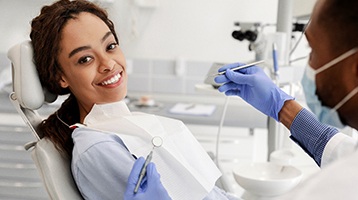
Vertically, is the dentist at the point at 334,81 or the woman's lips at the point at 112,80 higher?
the dentist at the point at 334,81

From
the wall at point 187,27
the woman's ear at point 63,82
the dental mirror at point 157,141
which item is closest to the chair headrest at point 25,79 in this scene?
the woman's ear at point 63,82

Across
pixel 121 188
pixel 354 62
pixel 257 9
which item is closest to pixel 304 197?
pixel 354 62

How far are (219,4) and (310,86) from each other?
7.34 ft

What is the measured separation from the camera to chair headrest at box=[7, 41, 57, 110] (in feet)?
4.17

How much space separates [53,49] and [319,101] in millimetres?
817

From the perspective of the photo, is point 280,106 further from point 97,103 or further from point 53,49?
point 53,49

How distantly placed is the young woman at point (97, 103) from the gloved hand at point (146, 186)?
12 centimetres

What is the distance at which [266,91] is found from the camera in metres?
1.51

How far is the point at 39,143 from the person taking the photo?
133 cm

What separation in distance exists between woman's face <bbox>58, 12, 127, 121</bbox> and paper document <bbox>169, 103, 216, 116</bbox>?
1295 mm

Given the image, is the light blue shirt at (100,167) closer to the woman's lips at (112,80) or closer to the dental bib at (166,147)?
the dental bib at (166,147)

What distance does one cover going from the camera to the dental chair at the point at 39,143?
126cm

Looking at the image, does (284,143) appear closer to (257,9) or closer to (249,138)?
(249,138)

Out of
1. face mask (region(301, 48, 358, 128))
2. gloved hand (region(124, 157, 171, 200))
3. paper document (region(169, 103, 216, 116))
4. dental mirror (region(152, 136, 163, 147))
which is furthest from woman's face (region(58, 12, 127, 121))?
paper document (region(169, 103, 216, 116))
